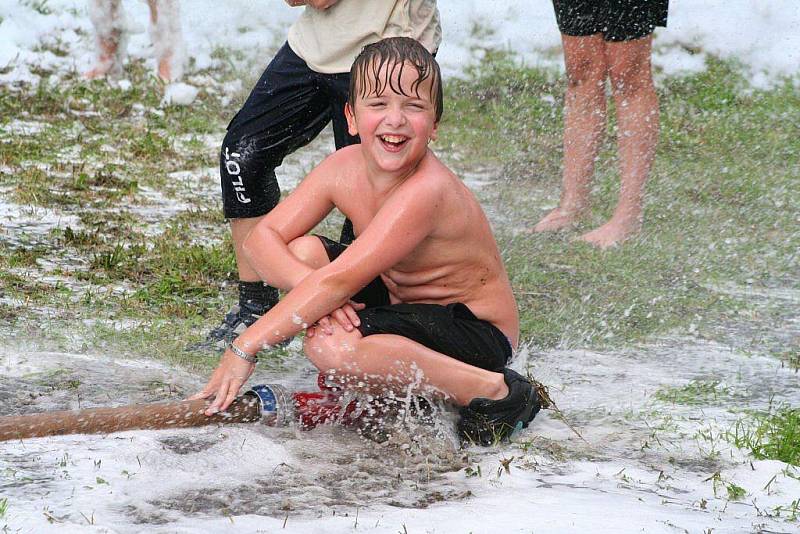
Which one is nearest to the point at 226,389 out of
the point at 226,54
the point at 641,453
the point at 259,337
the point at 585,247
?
the point at 259,337

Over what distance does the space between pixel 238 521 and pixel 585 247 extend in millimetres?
2821

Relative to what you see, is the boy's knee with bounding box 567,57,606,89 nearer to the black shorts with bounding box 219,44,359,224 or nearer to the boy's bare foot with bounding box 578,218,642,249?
the boy's bare foot with bounding box 578,218,642,249

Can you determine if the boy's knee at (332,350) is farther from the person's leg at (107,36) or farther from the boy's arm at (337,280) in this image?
the person's leg at (107,36)

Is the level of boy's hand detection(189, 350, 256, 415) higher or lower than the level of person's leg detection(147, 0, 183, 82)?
lower

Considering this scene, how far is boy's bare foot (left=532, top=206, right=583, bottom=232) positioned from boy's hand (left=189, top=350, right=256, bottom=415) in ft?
8.26

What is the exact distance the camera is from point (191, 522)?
2.40 metres

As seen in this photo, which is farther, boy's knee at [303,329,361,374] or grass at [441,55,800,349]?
grass at [441,55,800,349]

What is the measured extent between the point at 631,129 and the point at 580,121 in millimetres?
294

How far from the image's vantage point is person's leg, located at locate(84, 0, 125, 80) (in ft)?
23.8

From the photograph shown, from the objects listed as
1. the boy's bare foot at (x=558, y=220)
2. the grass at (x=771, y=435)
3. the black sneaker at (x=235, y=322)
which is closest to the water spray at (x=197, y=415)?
the black sneaker at (x=235, y=322)

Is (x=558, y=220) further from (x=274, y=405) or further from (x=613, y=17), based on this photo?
(x=274, y=405)

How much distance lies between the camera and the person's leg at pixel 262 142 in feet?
12.0

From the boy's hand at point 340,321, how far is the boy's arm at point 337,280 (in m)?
0.05

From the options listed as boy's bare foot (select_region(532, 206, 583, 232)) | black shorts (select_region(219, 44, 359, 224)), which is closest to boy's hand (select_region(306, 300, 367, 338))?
black shorts (select_region(219, 44, 359, 224))
